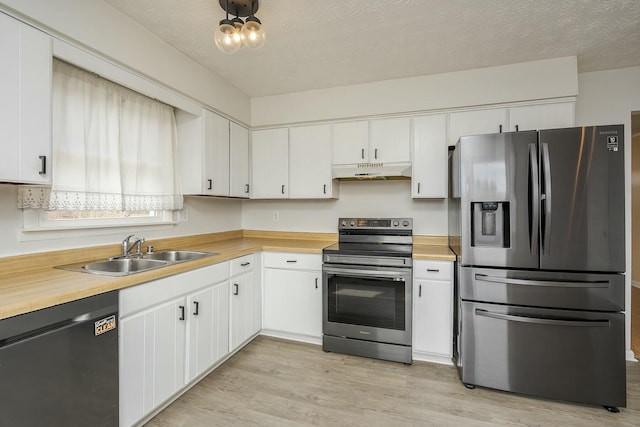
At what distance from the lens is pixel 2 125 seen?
136cm

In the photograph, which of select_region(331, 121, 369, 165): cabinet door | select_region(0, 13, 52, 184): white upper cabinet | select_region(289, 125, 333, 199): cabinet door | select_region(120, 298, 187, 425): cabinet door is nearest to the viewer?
select_region(0, 13, 52, 184): white upper cabinet

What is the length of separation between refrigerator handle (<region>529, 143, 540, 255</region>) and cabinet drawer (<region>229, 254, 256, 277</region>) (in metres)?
2.20

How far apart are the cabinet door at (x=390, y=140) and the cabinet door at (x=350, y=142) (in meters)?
0.06

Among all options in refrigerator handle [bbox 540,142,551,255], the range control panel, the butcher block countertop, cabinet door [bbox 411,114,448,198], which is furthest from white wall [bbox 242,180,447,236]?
refrigerator handle [bbox 540,142,551,255]

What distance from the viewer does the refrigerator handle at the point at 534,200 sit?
2.01m

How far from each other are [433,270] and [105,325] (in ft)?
7.27

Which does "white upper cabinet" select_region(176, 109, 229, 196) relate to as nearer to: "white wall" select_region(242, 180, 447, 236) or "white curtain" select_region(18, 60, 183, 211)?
"white curtain" select_region(18, 60, 183, 211)

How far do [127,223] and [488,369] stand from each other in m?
2.82

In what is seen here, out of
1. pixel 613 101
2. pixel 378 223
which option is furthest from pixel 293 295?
pixel 613 101

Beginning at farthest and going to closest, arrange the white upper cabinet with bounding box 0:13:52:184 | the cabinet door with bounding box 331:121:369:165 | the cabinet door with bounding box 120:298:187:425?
1. the cabinet door with bounding box 331:121:369:165
2. the cabinet door with bounding box 120:298:187:425
3. the white upper cabinet with bounding box 0:13:52:184

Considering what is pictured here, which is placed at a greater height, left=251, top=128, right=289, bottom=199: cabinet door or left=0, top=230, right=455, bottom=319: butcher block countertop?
left=251, top=128, right=289, bottom=199: cabinet door

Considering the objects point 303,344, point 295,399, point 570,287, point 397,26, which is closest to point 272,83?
point 397,26

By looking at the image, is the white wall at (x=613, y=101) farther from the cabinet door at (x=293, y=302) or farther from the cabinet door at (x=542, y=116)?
the cabinet door at (x=293, y=302)

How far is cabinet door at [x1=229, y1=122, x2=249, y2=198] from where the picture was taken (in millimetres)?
3090
